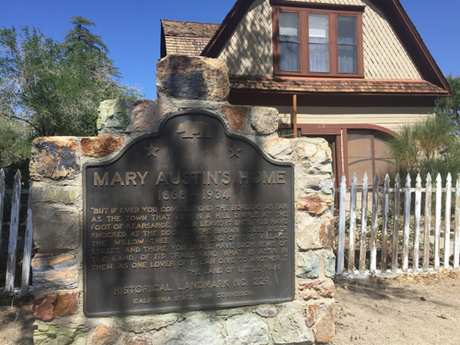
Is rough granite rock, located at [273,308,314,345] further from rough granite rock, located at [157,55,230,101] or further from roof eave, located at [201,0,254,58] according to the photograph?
roof eave, located at [201,0,254,58]

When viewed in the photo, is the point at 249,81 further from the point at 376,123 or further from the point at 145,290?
the point at 145,290

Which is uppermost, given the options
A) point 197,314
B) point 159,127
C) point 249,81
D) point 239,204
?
point 249,81

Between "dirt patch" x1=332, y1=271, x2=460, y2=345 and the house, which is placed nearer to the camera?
"dirt patch" x1=332, y1=271, x2=460, y2=345

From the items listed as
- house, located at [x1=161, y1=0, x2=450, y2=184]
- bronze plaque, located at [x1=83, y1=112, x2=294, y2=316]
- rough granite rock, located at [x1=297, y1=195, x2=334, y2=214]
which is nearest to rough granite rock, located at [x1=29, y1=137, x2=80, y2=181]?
bronze plaque, located at [x1=83, y1=112, x2=294, y2=316]

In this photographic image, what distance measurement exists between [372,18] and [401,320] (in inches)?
335

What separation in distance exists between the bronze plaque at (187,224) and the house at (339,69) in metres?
6.24

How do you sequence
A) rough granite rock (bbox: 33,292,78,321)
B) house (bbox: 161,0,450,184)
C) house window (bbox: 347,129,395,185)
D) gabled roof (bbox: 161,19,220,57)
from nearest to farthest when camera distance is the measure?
rough granite rock (bbox: 33,292,78,321), house (bbox: 161,0,450,184), house window (bbox: 347,129,395,185), gabled roof (bbox: 161,19,220,57)

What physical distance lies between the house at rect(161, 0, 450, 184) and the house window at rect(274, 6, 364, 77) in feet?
0.09

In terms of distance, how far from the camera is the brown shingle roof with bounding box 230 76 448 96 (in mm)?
8594

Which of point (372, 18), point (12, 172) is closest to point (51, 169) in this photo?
point (12, 172)

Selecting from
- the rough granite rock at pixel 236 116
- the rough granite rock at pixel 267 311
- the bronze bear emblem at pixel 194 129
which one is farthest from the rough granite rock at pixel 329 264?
the bronze bear emblem at pixel 194 129

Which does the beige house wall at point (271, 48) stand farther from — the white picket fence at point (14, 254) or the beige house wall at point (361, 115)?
the white picket fence at point (14, 254)

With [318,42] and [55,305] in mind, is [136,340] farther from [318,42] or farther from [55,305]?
[318,42]

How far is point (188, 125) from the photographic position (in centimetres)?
264
